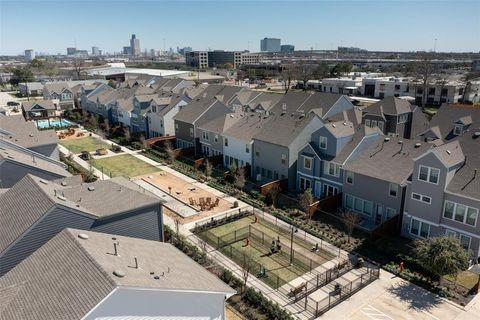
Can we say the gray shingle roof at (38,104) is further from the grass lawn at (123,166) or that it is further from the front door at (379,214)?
the front door at (379,214)

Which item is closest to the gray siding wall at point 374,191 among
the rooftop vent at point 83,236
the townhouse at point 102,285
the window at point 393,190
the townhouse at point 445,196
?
the window at point 393,190

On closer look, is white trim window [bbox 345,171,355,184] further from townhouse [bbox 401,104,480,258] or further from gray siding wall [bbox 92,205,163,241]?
gray siding wall [bbox 92,205,163,241]

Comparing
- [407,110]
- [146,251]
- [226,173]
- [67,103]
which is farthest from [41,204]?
[67,103]

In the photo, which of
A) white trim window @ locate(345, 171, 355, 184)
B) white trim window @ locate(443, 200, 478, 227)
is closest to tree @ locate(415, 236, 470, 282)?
white trim window @ locate(443, 200, 478, 227)

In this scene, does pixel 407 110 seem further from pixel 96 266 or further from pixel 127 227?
pixel 96 266

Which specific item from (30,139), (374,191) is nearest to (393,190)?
(374,191)

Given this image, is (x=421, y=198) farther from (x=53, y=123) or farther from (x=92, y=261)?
(x=53, y=123)
